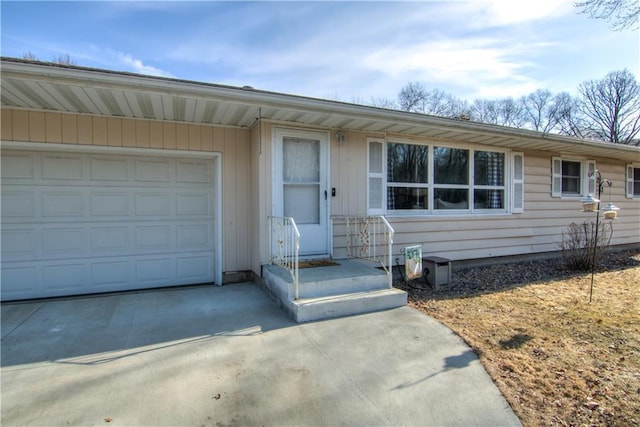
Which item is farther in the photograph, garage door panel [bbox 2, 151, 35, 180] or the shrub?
the shrub

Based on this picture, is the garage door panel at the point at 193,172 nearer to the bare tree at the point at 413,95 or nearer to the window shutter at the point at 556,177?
the window shutter at the point at 556,177

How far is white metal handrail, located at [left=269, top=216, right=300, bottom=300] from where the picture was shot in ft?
15.5

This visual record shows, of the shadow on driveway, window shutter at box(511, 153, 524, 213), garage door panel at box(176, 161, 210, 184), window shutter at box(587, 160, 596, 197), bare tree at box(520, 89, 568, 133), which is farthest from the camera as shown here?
bare tree at box(520, 89, 568, 133)

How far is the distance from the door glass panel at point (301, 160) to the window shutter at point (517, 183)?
4425mm

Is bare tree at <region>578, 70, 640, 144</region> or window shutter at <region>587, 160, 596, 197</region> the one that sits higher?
bare tree at <region>578, 70, 640, 144</region>

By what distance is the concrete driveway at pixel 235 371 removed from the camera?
7.49 ft

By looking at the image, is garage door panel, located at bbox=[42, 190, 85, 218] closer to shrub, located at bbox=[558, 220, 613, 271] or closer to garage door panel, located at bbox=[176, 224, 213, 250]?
garage door panel, located at bbox=[176, 224, 213, 250]

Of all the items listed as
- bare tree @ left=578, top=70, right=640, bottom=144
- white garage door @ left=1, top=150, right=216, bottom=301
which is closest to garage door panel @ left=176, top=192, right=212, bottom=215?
white garage door @ left=1, top=150, right=216, bottom=301

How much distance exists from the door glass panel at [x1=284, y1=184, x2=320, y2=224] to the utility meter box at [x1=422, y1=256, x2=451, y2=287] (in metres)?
1.95

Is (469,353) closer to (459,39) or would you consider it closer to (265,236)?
(265,236)

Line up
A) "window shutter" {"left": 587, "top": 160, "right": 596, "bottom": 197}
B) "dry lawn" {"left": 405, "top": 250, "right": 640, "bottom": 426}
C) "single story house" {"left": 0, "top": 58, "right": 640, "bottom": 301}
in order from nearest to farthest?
1. "dry lawn" {"left": 405, "top": 250, "right": 640, "bottom": 426}
2. "single story house" {"left": 0, "top": 58, "right": 640, "bottom": 301}
3. "window shutter" {"left": 587, "top": 160, "right": 596, "bottom": 197}

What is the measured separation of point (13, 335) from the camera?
3.46 m

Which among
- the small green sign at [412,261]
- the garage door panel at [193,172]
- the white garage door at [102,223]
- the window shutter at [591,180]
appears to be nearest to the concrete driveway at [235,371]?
the white garage door at [102,223]

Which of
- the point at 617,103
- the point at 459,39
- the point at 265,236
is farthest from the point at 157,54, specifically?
the point at 617,103
